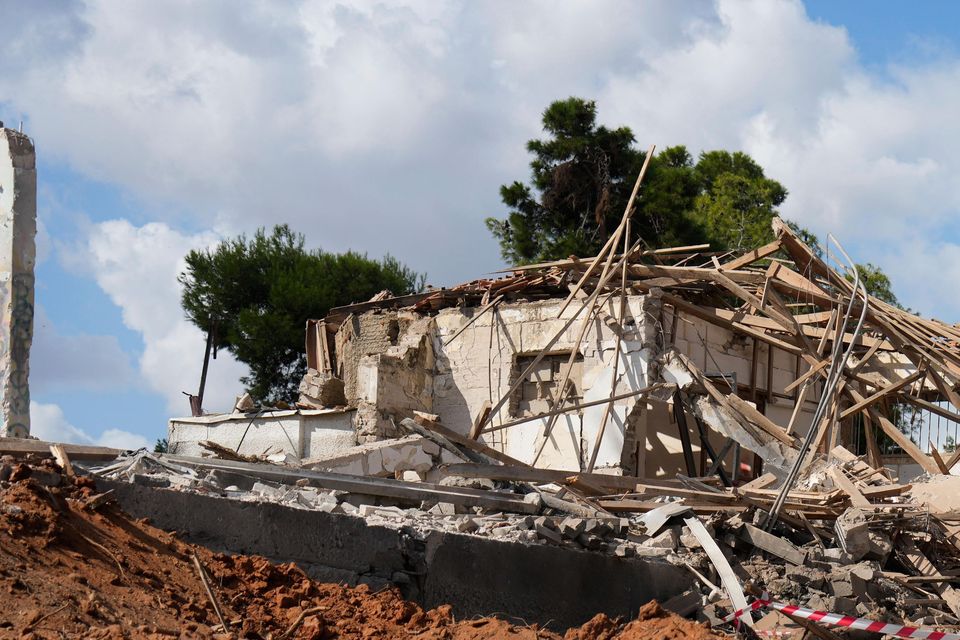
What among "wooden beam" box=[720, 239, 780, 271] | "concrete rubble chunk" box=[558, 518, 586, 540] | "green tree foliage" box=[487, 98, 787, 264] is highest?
"green tree foliage" box=[487, 98, 787, 264]

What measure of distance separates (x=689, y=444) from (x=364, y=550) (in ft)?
29.1

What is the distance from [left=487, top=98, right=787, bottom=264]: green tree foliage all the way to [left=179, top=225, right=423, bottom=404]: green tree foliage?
4448mm

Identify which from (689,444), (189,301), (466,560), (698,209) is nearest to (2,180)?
(466,560)

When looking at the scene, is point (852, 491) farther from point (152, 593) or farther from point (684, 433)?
point (152, 593)

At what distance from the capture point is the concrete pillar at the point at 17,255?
405 inches

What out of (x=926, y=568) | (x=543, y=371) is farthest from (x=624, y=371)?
(x=926, y=568)

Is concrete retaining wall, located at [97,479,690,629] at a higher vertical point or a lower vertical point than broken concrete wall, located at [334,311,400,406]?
lower

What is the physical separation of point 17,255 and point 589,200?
19.8 meters

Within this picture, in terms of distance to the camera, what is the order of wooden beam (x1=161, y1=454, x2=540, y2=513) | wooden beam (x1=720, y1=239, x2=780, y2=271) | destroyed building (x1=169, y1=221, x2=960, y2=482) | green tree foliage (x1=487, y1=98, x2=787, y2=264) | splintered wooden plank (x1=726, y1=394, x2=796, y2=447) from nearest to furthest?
wooden beam (x1=161, y1=454, x2=540, y2=513) < splintered wooden plank (x1=726, y1=394, x2=796, y2=447) < destroyed building (x1=169, y1=221, x2=960, y2=482) < wooden beam (x1=720, y1=239, x2=780, y2=271) < green tree foliage (x1=487, y1=98, x2=787, y2=264)

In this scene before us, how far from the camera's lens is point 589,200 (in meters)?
28.8

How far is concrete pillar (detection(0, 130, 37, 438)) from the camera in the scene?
405 inches

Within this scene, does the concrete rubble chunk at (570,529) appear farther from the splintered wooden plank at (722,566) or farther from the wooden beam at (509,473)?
the wooden beam at (509,473)

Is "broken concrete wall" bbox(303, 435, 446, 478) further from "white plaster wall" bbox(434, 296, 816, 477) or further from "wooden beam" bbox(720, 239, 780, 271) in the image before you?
"wooden beam" bbox(720, 239, 780, 271)

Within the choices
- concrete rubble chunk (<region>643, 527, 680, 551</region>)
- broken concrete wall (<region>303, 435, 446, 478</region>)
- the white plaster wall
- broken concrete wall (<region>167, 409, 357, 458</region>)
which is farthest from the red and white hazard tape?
broken concrete wall (<region>167, 409, 357, 458</region>)
